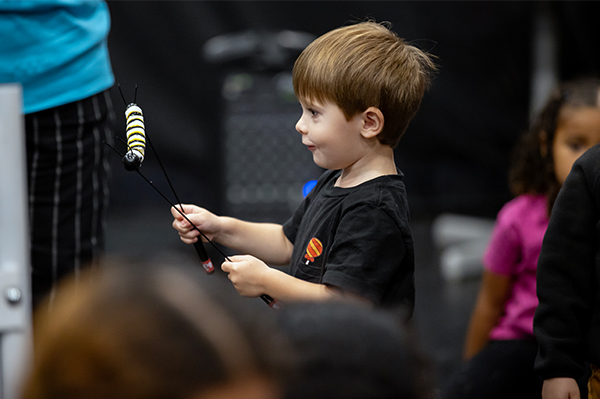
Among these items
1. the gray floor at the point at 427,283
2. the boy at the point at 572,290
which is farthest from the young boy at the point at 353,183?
the gray floor at the point at 427,283

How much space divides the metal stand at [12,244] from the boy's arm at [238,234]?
0.73 feet

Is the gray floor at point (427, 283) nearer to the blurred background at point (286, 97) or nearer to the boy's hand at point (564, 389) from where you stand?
the blurred background at point (286, 97)

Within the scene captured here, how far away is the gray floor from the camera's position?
7.19ft

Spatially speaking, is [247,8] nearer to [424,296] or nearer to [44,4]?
[424,296]

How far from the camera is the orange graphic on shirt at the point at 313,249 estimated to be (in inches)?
37.2

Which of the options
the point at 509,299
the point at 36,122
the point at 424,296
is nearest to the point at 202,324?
the point at 36,122

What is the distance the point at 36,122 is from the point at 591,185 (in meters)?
0.93

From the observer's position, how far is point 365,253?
90cm

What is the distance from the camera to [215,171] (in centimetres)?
377

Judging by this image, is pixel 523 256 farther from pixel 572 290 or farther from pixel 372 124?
pixel 372 124

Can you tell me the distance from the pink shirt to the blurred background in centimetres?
172

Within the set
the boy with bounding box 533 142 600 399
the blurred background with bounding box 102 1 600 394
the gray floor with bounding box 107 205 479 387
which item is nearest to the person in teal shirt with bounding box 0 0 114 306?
the gray floor with bounding box 107 205 479 387

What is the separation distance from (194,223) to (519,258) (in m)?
0.88

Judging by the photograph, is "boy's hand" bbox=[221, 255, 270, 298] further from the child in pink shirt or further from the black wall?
the black wall
